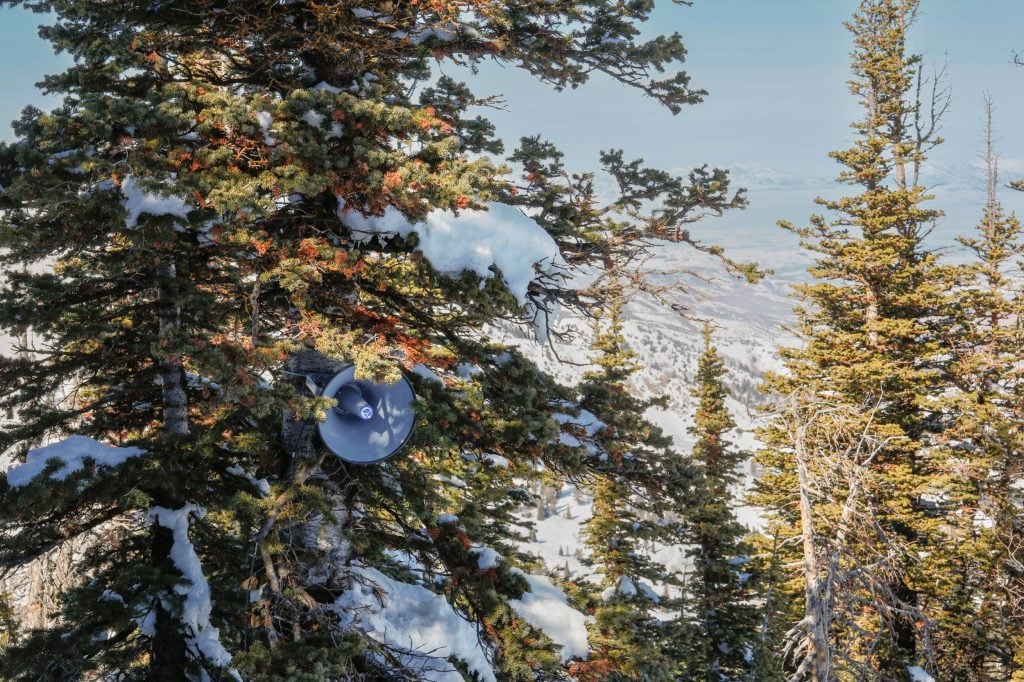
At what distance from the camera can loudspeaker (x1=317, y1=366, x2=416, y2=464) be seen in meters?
5.45

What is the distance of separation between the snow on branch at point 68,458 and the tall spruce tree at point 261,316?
24mm

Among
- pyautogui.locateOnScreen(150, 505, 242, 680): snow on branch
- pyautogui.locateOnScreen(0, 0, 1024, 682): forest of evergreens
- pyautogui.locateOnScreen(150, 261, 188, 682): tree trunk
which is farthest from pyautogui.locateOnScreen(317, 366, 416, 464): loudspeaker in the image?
pyautogui.locateOnScreen(150, 505, 242, 680): snow on branch

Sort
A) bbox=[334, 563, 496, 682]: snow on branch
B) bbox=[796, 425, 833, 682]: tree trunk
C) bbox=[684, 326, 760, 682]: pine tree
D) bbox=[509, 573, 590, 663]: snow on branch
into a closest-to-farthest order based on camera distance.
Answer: bbox=[334, 563, 496, 682]: snow on branch → bbox=[509, 573, 590, 663]: snow on branch → bbox=[796, 425, 833, 682]: tree trunk → bbox=[684, 326, 760, 682]: pine tree

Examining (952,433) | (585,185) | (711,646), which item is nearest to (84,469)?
(585,185)

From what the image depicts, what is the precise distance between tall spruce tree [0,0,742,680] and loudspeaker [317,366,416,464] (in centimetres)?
20

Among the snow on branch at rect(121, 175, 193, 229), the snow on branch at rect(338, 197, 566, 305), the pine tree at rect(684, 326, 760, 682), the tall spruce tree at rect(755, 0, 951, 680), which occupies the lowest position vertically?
the pine tree at rect(684, 326, 760, 682)

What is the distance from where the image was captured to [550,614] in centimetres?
655

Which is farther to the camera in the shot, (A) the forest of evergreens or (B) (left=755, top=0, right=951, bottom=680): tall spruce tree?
(B) (left=755, top=0, right=951, bottom=680): tall spruce tree

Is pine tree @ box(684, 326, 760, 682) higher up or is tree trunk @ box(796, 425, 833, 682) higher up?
tree trunk @ box(796, 425, 833, 682)

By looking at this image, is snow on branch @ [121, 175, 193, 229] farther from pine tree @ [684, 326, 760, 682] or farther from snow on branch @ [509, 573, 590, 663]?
pine tree @ [684, 326, 760, 682]

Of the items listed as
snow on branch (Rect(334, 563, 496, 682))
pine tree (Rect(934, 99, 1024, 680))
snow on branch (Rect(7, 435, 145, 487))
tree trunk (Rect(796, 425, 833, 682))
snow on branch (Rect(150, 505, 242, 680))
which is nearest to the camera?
snow on branch (Rect(7, 435, 145, 487))

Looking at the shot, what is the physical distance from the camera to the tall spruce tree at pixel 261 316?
15.8 feet

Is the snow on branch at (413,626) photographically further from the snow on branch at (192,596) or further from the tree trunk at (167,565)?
the tree trunk at (167,565)

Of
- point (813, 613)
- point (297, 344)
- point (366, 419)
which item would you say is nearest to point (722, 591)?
point (813, 613)
